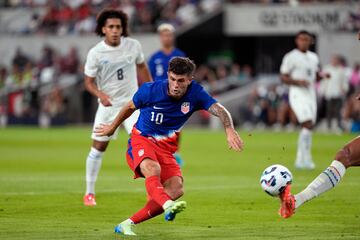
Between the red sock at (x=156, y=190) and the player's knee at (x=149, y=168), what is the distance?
9 centimetres

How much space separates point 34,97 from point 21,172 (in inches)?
926

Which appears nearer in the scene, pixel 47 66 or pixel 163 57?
pixel 163 57

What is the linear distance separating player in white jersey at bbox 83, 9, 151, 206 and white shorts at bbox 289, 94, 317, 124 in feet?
19.9

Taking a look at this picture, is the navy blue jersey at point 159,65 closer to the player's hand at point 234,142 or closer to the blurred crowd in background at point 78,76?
the player's hand at point 234,142

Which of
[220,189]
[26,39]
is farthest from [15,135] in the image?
[220,189]

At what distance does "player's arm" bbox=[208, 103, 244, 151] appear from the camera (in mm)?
10531

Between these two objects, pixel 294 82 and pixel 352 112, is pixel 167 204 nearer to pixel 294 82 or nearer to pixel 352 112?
pixel 294 82

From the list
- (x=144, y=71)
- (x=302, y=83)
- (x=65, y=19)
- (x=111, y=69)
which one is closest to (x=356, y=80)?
(x=302, y=83)

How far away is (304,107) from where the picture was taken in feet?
67.0

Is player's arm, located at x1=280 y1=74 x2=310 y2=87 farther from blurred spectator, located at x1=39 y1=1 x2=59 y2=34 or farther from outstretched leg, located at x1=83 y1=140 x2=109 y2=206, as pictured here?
blurred spectator, located at x1=39 y1=1 x2=59 y2=34

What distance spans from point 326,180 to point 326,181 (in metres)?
0.01

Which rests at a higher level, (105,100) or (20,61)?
(105,100)

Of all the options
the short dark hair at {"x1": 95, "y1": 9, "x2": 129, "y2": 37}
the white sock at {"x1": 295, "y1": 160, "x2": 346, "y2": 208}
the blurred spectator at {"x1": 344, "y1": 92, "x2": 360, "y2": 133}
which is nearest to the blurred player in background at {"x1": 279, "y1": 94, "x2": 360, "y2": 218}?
the white sock at {"x1": 295, "y1": 160, "x2": 346, "y2": 208}

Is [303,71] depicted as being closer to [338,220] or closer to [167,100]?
[338,220]
